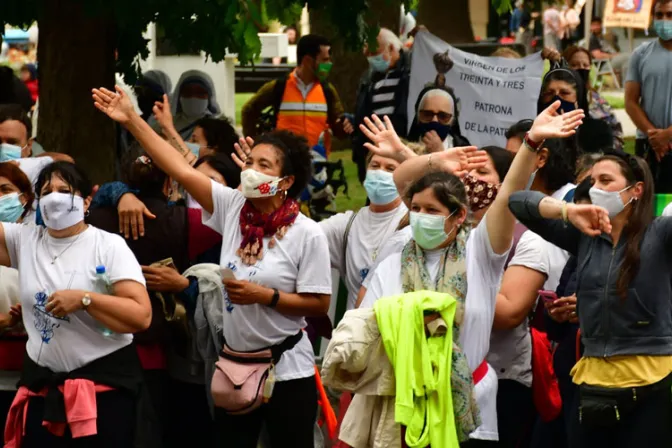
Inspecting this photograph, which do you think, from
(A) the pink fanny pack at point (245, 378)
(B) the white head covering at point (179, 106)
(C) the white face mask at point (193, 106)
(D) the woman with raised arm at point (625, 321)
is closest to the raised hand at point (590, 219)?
(D) the woman with raised arm at point (625, 321)

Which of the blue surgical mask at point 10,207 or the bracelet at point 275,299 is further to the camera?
the blue surgical mask at point 10,207

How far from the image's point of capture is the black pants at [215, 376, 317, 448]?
683 cm

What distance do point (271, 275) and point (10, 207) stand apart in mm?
1421

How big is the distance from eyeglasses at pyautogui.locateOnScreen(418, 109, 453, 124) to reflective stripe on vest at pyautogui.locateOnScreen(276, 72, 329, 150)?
10.7 ft

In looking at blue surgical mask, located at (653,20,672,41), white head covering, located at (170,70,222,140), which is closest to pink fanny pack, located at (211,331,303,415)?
white head covering, located at (170,70,222,140)

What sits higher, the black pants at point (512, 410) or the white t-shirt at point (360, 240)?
the white t-shirt at point (360, 240)

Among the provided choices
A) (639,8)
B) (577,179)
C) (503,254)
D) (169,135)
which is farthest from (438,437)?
(639,8)

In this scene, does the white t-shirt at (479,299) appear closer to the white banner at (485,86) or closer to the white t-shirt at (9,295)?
the white t-shirt at (9,295)

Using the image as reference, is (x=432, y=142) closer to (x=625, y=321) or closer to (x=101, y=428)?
(x=625, y=321)

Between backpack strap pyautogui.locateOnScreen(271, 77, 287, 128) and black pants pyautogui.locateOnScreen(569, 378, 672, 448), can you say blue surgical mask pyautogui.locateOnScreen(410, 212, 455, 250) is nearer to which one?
black pants pyautogui.locateOnScreen(569, 378, 672, 448)

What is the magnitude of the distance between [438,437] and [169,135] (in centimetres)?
272

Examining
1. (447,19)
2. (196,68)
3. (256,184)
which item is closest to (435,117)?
(256,184)

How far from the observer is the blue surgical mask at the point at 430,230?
612cm

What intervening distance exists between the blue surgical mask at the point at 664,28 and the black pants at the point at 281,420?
4732 millimetres
